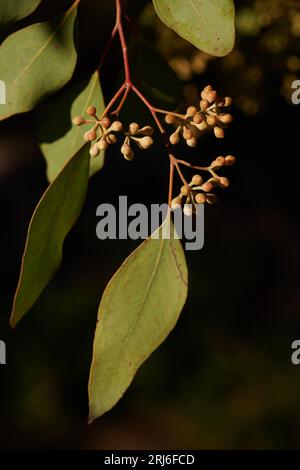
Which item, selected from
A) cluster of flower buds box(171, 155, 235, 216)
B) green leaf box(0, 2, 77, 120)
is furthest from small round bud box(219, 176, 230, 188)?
green leaf box(0, 2, 77, 120)

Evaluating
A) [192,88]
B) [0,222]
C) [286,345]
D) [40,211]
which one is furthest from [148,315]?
[0,222]

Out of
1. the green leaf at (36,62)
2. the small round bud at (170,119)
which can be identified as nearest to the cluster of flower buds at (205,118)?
the small round bud at (170,119)

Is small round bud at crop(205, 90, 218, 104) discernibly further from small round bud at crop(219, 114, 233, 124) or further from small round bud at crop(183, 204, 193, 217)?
small round bud at crop(183, 204, 193, 217)

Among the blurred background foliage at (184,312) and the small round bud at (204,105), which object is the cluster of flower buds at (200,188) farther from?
the blurred background foliage at (184,312)

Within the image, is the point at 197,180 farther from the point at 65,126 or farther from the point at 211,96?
the point at 65,126

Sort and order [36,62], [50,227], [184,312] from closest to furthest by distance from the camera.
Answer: [50,227]
[36,62]
[184,312]

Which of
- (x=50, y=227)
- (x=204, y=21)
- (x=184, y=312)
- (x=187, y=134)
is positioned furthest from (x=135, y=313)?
(x=184, y=312)

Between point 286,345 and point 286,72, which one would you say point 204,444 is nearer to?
point 286,345
